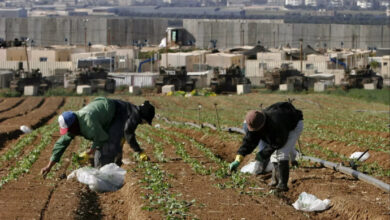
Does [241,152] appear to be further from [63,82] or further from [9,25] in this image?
[9,25]

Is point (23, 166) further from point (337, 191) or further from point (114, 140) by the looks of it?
point (337, 191)

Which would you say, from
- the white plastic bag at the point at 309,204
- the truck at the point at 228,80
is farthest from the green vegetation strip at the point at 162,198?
the truck at the point at 228,80

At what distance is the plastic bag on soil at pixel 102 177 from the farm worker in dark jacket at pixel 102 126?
1.02 feet

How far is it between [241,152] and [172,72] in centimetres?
4441

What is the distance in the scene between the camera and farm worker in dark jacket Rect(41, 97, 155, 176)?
11734 millimetres

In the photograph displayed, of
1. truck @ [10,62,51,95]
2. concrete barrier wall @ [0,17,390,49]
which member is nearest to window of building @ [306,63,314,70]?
truck @ [10,62,51,95]

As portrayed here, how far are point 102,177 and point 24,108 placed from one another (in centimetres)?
2797

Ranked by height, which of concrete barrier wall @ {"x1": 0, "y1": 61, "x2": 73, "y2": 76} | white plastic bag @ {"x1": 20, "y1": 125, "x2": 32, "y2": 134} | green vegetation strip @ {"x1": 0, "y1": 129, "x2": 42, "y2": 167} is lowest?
concrete barrier wall @ {"x1": 0, "y1": 61, "x2": 73, "y2": 76}

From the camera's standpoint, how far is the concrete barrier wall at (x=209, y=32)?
111669mm

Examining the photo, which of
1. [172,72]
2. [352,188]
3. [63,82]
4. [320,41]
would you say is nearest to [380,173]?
[352,188]

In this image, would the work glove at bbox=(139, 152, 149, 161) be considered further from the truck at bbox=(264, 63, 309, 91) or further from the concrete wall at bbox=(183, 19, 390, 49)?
the concrete wall at bbox=(183, 19, 390, 49)

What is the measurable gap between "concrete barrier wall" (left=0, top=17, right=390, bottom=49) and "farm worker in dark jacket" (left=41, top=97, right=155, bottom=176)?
322ft

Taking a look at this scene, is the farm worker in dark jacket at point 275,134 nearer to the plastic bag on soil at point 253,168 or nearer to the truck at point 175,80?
the plastic bag on soil at point 253,168

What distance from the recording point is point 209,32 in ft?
399
